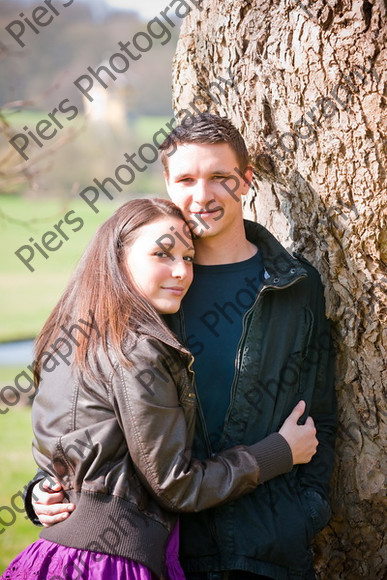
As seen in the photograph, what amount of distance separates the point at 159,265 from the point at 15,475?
12.7 ft

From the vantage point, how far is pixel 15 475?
541 cm

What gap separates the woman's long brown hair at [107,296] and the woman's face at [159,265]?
25 mm

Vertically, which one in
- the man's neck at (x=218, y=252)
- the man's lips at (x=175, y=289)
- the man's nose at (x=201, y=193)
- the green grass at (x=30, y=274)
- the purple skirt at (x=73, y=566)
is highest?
the man's nose at (x=201, y=193)

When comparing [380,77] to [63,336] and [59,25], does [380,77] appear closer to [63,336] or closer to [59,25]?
[63,336]

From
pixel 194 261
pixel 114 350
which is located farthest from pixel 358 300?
A: pixel 114 350

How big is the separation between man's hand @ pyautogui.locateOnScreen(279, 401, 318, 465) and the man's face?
2.14 feet

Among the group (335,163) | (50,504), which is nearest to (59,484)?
(50,504)

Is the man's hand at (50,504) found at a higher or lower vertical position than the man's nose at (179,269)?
lower

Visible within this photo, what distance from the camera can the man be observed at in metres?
2.16

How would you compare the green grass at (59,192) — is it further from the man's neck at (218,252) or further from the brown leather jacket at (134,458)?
the brown leather jacket at (134,458)

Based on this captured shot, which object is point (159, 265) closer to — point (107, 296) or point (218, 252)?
point (107, 296)

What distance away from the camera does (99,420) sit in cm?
195

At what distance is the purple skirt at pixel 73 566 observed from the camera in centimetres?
190

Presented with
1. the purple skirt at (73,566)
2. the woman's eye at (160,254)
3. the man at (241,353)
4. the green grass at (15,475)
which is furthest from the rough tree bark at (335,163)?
the green grass at (15,475)
